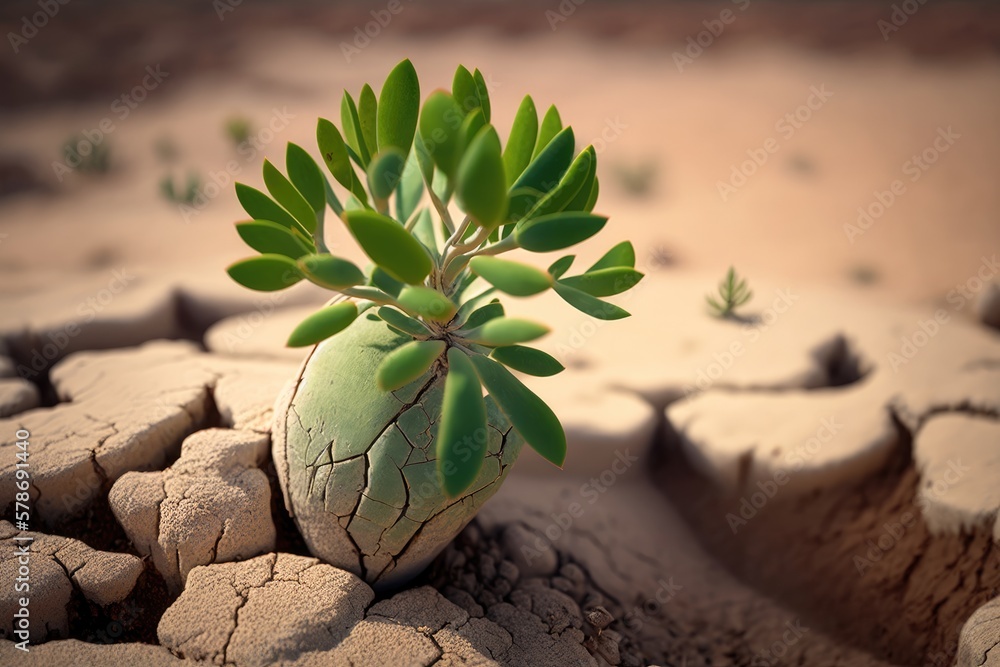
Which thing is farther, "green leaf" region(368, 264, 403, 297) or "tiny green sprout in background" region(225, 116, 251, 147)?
"tiny green sprout in background" region(225, 116, 251, 147)

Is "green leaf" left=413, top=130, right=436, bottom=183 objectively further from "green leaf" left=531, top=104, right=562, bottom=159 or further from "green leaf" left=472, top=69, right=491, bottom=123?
"green leaf" left=531, top=104, right=562, bottom=159

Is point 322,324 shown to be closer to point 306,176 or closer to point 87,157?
point 306,176

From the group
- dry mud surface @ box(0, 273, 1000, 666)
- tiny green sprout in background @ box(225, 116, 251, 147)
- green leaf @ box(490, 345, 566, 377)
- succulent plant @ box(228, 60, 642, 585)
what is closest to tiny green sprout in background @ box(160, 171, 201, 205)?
tiny green sprout in background @ box(225, 116, 251, 147)

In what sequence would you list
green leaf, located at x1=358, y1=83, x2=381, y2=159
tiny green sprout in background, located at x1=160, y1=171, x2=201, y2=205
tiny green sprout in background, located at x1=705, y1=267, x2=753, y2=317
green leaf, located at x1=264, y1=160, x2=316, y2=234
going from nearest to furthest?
green leaf, located at x1=264, y1=160, x2=316, y2=234, green leaf, located at x1=358, y1=83, x2=381, y2=159, tiny green sprout in background, located at x1=705, y1=267, x2=753, y2=317, tiny green sprout in background, located at x1=160, y1=171, x2=201, y2=205

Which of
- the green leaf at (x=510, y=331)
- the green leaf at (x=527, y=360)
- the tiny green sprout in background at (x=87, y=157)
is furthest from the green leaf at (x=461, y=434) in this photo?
the tiny green sprout in background at (x=87, y=157)

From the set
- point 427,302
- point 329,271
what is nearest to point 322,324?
point 329,271

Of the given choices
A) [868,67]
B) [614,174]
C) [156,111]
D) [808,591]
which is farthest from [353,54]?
[808,591]

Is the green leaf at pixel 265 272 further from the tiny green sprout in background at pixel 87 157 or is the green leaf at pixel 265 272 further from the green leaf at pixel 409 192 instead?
the tiny green sprout in background at pixel 87 157
